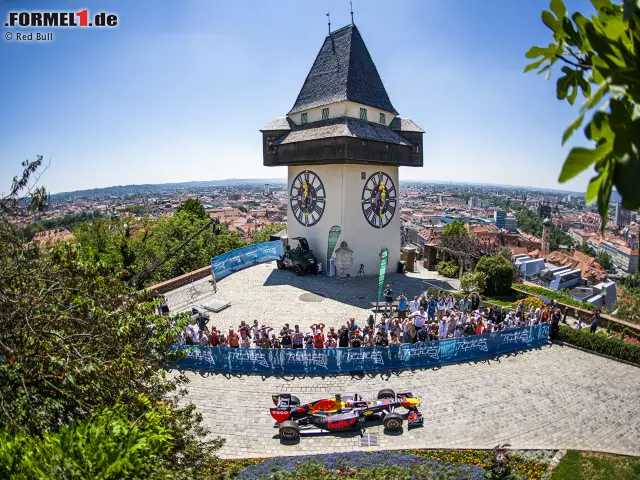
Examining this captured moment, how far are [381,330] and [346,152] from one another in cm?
1234

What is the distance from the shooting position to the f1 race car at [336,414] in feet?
35.0

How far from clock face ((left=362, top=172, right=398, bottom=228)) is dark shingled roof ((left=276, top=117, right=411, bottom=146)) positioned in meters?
2.81

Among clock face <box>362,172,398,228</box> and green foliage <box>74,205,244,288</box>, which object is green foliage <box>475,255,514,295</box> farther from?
green foliage <box>74,205,244,288</box>

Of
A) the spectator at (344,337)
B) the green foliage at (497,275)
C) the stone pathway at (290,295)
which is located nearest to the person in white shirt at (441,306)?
the stone pathway at (290,295)

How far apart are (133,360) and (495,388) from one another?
1199 cm

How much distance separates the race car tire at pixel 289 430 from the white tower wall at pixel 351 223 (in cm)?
1625

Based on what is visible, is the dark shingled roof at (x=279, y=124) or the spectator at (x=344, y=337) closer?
the spectator at (x=344, y=337)

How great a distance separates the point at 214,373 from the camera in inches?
556

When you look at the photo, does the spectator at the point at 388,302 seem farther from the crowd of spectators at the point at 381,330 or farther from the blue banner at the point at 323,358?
the blue banner at the point at 323,358

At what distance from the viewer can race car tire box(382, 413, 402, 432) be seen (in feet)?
35.1

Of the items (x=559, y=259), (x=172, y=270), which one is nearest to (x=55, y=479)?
(x=172, y=270)

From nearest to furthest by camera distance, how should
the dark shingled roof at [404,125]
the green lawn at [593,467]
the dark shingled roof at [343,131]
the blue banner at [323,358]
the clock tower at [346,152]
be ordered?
the green lawn at [593,467], the blue banner at [323,358], the dark shingled roof at [343,131], the clock tower at [346,152], the dark shingled roof at [404,125]

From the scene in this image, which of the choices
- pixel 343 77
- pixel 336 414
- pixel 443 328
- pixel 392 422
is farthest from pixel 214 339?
pixel 343 77

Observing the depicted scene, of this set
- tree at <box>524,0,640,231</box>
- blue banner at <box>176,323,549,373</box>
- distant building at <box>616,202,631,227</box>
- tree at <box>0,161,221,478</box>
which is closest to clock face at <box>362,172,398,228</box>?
blue banner at <box>176,323,549,373</box>
